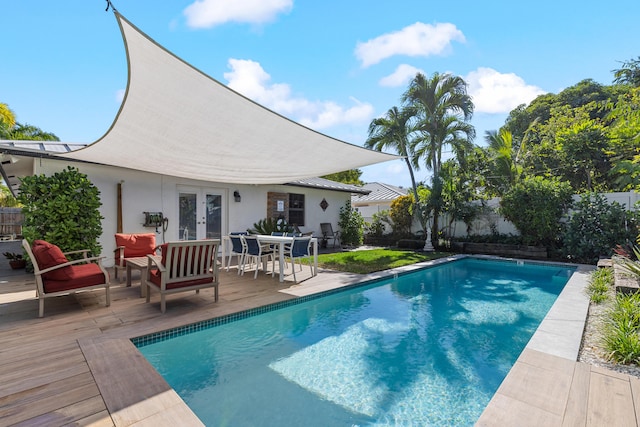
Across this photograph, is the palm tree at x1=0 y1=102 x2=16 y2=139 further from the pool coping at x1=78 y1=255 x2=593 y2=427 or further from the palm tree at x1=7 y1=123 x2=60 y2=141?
the pool coping at x1=78 y1=255 x2=593 y2=427

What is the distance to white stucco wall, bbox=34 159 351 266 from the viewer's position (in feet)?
23.9

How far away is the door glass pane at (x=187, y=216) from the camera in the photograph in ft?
28.4

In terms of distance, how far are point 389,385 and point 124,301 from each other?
13.0 feet

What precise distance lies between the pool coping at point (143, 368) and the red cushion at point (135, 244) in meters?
2.67

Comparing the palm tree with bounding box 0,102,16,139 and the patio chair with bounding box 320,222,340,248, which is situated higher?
the palm tree with bounding box 0,102,16,139

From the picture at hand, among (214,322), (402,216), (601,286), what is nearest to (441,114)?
(402,216)

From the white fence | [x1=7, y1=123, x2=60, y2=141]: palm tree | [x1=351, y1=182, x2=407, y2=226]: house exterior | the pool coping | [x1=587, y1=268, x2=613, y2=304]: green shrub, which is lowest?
the pool coping

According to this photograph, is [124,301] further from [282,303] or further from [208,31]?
[208,31]

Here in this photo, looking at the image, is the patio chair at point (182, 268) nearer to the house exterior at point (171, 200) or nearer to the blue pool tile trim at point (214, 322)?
the blue pool tile trim at point (214, 322)

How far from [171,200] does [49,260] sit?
15.4 feet

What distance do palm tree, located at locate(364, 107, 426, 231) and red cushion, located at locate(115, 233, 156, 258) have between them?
28.8ft

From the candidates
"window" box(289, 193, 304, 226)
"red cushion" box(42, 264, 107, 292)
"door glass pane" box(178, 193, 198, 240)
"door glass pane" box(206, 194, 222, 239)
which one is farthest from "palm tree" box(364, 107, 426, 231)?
"red cushion" box(42, 264, 107, 292)

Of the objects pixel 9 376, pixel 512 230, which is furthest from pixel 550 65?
pixel 9 376

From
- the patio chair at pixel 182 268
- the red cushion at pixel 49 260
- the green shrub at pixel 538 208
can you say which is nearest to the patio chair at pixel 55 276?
the red cushion at pixel 49 260
